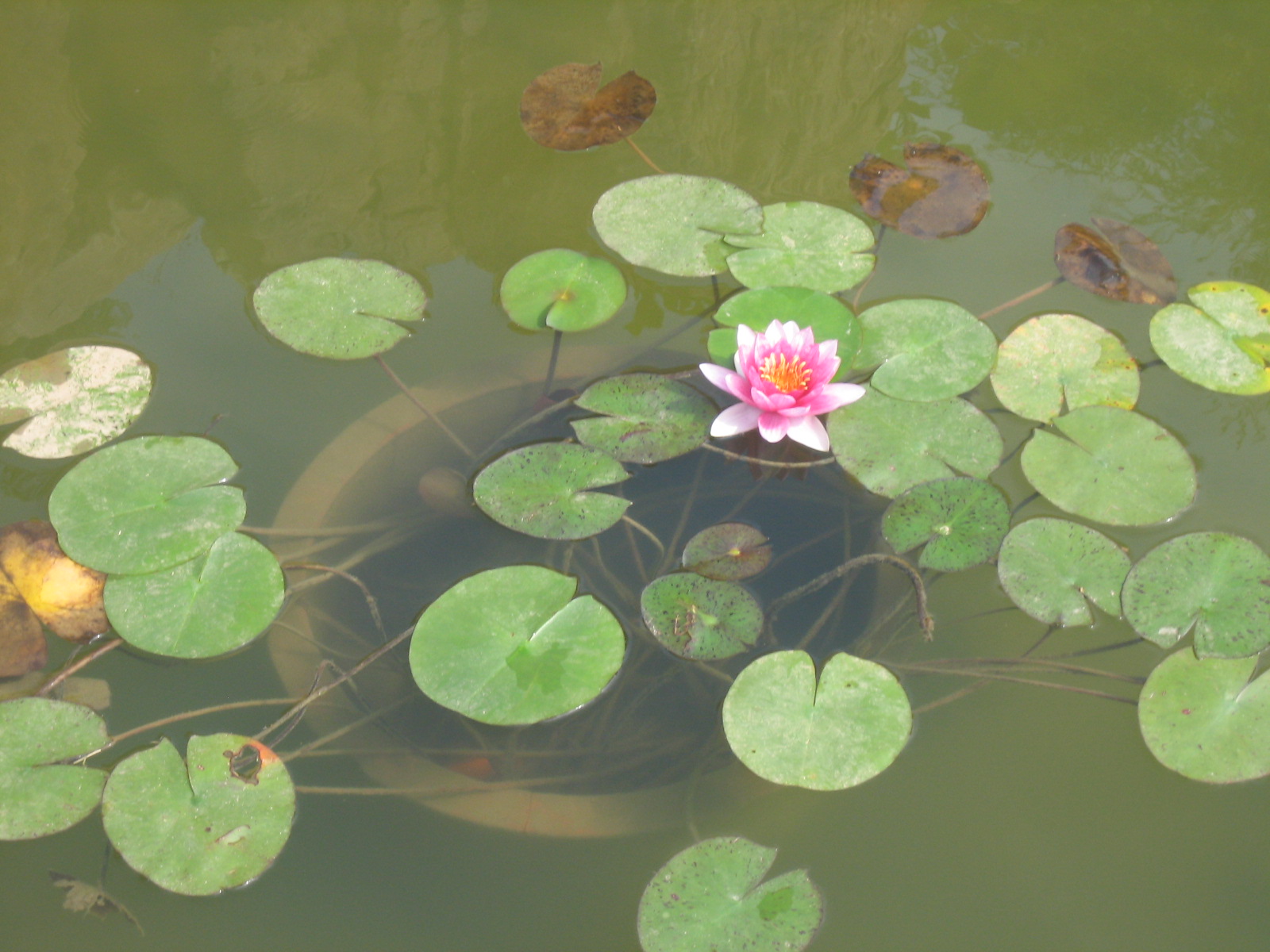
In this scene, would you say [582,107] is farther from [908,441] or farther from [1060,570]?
[1060,570]

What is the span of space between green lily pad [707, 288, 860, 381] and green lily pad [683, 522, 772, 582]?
0.44 m

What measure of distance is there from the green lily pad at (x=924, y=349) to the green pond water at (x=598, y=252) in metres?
0.13

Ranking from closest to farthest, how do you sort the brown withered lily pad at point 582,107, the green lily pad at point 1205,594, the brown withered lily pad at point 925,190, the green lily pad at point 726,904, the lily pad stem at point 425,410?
the green lily pad at point 726,904
the green lily pad at point 1205,594
the lily pad stem at point 425,410
the brown withered lily pad at point 925,190
the brown withered lily pad at point 582,107

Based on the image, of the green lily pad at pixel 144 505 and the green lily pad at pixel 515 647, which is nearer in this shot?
the green lily pad at pixel 515 647

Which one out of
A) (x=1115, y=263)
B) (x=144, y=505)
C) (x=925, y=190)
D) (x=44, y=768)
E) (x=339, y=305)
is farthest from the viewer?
(x=925, y=190)

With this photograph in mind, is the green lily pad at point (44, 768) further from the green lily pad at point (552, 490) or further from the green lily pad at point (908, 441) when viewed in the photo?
the green lily pad at point (908, 441)

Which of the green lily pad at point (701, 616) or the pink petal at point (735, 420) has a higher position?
the pink petal at point (735, 420)

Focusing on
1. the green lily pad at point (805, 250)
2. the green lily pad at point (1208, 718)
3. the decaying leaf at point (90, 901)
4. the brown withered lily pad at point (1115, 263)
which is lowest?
the decaying leaf at point (90, 901)

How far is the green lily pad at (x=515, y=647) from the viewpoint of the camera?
60.4 inches

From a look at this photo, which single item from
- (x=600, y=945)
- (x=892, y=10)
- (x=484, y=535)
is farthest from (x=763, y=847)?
(x=892, y=10)

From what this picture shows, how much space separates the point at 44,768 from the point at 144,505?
0.52 metres

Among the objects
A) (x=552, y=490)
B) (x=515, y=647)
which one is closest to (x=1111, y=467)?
(x=552, y=490)

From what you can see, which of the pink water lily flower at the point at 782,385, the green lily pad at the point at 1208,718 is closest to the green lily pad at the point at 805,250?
the pink water lily flower at the point at 782,385

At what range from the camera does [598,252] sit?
229cm
